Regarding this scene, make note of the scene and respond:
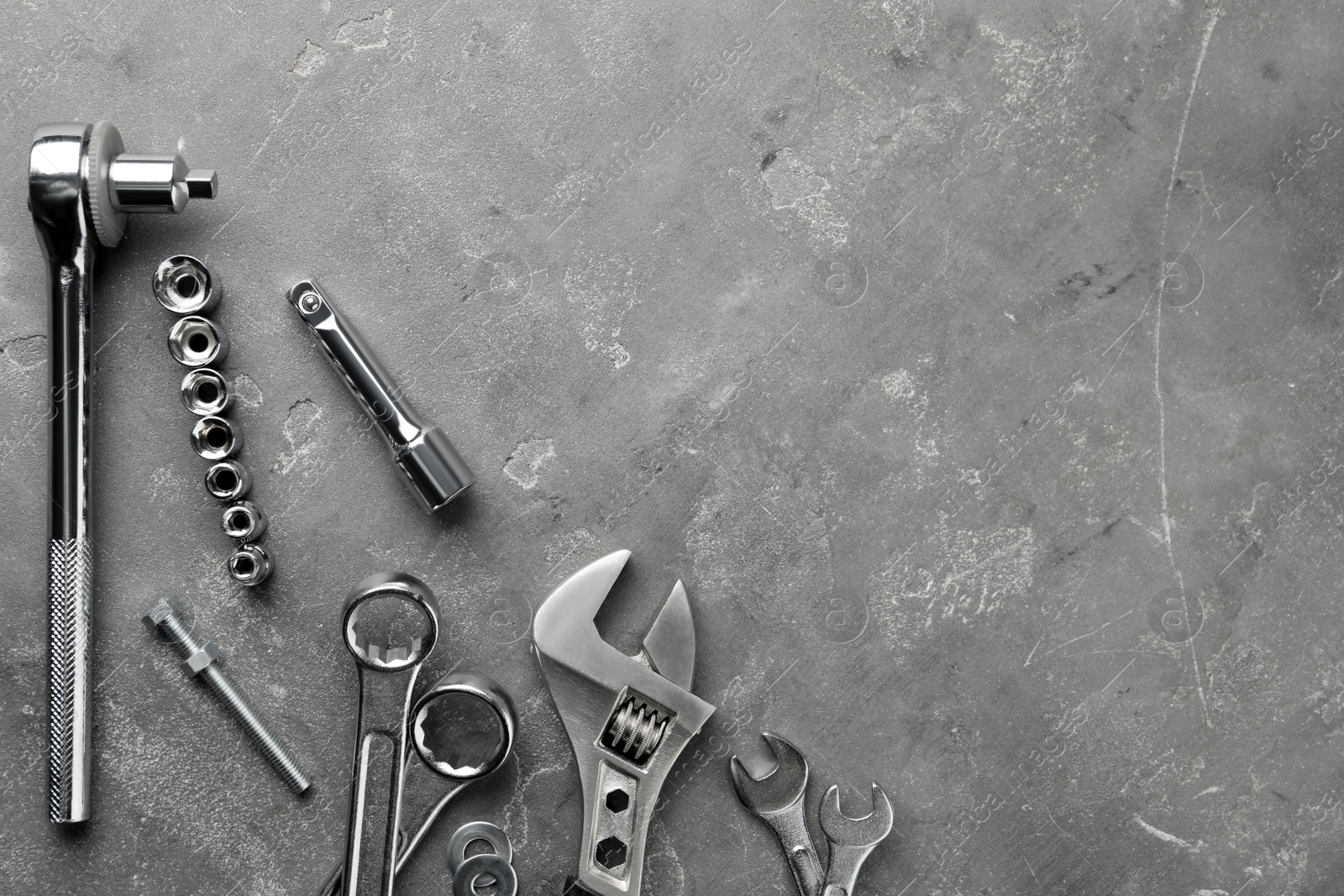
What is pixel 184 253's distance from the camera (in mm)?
1820

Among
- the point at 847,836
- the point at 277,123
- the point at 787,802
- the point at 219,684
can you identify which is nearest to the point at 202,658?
the point at 219,684

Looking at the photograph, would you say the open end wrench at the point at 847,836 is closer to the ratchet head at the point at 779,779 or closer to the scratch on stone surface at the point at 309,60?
the ratchet head at the point at 779,779

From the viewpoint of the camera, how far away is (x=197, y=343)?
1779 millimetres

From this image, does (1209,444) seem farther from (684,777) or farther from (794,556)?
(684,777)

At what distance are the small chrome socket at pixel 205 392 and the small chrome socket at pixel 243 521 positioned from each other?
0.19 meters

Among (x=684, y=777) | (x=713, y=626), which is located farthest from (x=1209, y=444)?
(x=684, y=777)

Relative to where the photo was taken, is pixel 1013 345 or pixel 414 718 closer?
pixel 414 718

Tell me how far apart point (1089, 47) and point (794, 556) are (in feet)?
4.04

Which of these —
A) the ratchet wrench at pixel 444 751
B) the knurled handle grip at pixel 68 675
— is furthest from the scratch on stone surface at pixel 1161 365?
the knurled handle grip at pixel 68 675

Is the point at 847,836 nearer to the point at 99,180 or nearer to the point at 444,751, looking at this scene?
the point at 444,751

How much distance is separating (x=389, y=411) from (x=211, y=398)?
0.37 meters

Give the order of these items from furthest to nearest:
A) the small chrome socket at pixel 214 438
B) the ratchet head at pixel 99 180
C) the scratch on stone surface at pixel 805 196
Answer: the scratch on stone surface at pixel 805 196
the small chrome socket at pixel 214 438
the ratchet head at pixel 99 180

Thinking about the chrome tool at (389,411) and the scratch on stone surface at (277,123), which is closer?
the chrome tool at (389,411)

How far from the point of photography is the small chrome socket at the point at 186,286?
1.74m
